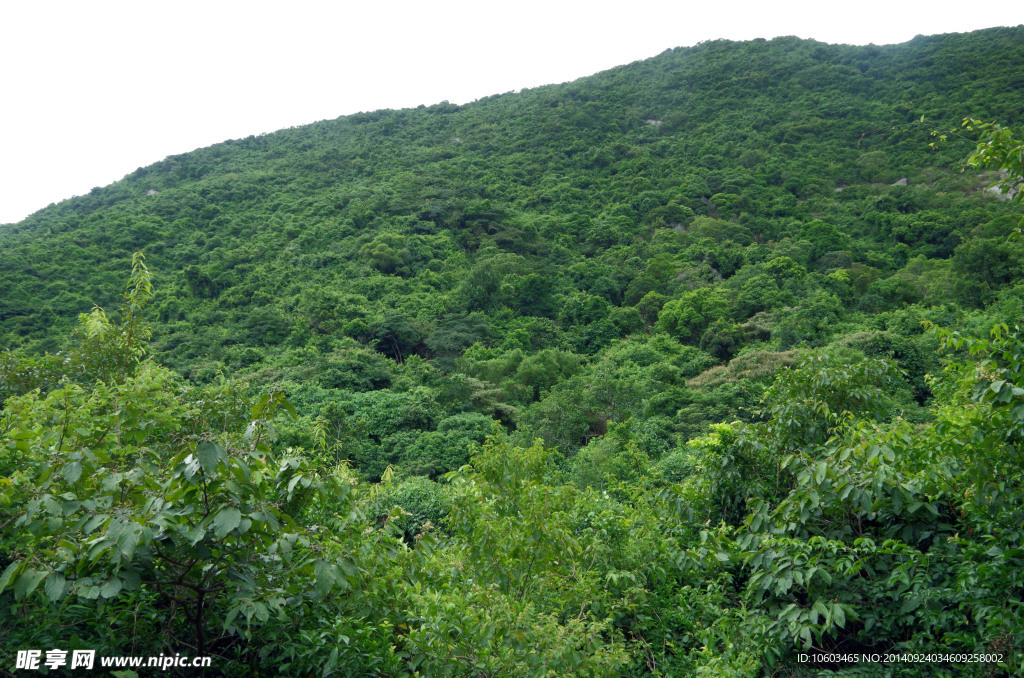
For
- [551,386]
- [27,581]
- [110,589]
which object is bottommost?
[551,386]

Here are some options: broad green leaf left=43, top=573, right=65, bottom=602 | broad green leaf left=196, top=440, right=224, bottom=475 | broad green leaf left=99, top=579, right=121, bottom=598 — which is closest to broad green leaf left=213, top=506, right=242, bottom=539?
broad green leaf left=196, top=440, right=224, bottom=475

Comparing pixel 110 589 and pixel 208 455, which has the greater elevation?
pixel 208 455

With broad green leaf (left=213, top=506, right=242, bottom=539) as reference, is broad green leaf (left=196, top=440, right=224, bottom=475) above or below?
above

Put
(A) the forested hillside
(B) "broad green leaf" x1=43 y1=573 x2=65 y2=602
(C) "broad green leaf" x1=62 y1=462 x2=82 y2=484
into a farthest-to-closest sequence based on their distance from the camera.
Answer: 1. (A) the forested hillside
2. (C) "broad green leaf" x1=62 y1=462 x2=82 y2=484
3. (B) "broad green leaf" x1=43 y1=573 x2=65 y2=602

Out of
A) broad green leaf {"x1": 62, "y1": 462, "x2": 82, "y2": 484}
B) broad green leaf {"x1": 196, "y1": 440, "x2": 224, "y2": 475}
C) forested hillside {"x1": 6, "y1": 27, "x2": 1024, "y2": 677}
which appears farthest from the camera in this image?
forested hillside {"x1": 6, "y1": 27, "x2": 1024, "y2": 677}

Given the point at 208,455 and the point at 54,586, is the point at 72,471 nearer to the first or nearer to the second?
the point at 54,586

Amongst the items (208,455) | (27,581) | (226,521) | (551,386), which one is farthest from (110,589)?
(551,386)

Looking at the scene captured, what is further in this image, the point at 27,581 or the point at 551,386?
the point at 551,386

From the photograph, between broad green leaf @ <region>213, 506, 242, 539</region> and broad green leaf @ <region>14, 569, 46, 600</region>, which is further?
broad green leaf @ <region>213, 506, 242, 539</region>

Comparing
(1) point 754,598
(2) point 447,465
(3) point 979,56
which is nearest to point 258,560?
(1) point 754,598

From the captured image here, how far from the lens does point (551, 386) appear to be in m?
27.9

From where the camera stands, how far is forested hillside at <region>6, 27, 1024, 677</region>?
3.23m

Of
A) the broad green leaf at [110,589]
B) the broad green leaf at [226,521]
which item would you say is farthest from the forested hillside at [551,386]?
the broad green leaf at [110,589]

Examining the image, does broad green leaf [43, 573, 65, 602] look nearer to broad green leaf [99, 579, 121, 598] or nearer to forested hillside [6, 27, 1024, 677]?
forested hillside [6, 27, 1024, 677]
